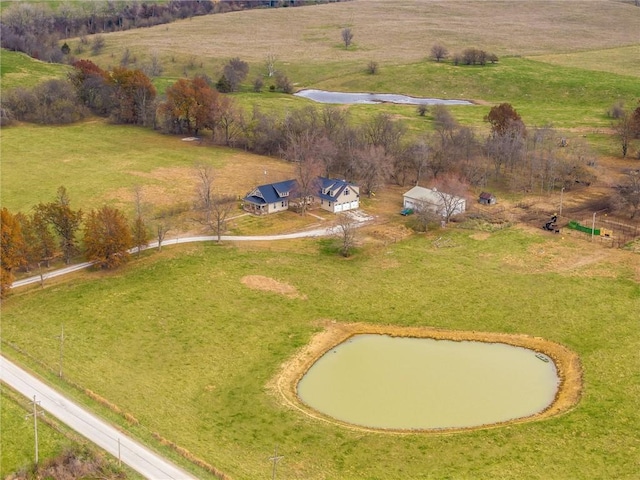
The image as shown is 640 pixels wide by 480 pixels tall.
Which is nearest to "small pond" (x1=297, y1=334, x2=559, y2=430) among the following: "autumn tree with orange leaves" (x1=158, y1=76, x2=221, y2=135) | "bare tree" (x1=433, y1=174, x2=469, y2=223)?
"bare tree" (x1=433, y1=174, x2=469, y2=223)

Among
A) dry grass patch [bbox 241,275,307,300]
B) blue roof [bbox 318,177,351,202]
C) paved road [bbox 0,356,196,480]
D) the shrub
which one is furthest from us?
the shrub

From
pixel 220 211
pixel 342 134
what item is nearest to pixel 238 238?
pixel 220 211

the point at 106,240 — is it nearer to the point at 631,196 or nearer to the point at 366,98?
the point at 631,196

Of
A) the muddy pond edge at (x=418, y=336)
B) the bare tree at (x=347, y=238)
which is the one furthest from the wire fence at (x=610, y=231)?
the bare tree at (x=347, y=238)

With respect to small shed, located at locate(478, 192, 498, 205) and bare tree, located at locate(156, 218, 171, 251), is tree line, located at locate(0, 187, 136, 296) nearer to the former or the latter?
bare tree, located at locate(156, 218, 171, 251)

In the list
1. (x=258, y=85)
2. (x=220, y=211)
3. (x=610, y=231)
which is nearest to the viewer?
(x=610, y=231)

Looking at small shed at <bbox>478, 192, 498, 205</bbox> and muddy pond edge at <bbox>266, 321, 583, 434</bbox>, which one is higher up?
small shed at <bbox>478, 192, 498, 205</bbox>

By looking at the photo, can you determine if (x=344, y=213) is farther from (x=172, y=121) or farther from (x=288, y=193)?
(x=172, y=121)
